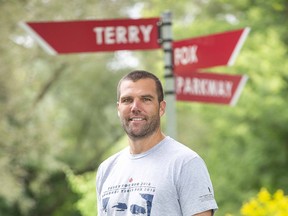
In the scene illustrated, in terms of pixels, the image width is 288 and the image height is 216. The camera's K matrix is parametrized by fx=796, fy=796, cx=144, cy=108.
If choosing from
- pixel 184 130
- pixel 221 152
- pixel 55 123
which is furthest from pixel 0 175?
pixel 184 130

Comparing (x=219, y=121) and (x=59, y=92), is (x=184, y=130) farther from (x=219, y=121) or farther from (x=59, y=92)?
(x=219, y=121)

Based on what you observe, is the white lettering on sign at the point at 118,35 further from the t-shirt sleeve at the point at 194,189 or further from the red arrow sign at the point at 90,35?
the t-shirt sleeve at the point at 194,189

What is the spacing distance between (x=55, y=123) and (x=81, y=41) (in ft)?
40.9

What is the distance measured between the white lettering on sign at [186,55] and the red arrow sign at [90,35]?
14.8 inches

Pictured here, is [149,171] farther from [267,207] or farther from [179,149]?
[267,207]

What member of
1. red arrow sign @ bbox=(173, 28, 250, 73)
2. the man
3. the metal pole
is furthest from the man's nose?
red arrow sign @ bbox=(173, 28, 250, 73)

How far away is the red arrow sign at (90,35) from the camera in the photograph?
640 cm

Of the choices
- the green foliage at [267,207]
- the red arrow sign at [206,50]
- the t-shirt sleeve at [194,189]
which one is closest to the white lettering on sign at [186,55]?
the red arrow sign at [206,50]

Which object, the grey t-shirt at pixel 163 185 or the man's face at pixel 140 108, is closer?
the grey t-shirt at pixel 163 185

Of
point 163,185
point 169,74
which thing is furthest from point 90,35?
point 163,185

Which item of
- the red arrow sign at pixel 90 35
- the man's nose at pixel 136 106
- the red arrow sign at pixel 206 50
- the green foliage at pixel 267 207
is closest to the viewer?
the man's nose at pixel 136 106

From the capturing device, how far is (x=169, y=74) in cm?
674

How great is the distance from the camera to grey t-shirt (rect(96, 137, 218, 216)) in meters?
3.10

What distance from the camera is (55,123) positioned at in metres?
18.8
